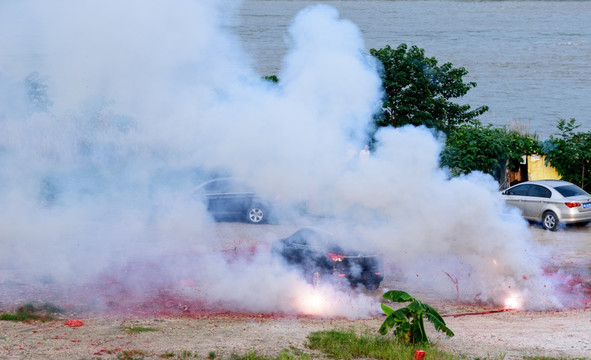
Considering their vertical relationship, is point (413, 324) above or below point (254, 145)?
below

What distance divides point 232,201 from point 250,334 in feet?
27.1

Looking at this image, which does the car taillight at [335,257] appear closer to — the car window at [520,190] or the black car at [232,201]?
the black car at [232,201]

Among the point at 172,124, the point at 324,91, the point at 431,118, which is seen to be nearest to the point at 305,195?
the point at 324,91

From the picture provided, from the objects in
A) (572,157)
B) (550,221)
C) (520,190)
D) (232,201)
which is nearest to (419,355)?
(232,201)

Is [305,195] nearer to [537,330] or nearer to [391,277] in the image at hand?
[391,277]

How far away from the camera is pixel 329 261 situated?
1572 centimetres

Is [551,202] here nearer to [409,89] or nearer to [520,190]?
[520,190]

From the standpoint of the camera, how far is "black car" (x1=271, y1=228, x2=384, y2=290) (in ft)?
51.4

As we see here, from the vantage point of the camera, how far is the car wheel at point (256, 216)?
21783 mm

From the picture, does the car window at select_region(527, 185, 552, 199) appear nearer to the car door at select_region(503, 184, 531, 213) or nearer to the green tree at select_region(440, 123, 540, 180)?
the car door at select_region(503, 184, 531, 213)

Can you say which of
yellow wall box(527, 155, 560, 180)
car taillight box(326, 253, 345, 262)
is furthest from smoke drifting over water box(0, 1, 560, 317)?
yellow wall box(527, 155, 560, 180)

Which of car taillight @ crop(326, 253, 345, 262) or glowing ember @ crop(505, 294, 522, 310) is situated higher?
car taillight @ crop(326, 253, 345, 262)

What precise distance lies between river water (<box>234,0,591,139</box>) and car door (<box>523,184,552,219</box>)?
48.6ft

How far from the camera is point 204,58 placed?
1655 centimetres
